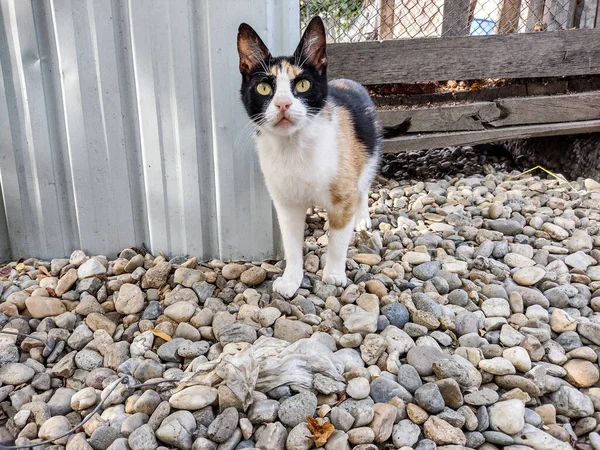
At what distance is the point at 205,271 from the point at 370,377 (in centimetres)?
99

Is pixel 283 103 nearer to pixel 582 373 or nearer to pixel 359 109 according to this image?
pixel 359 109

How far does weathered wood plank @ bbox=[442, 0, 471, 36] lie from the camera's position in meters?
3.45

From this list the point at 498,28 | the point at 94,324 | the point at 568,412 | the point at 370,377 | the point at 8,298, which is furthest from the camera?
the point at 498,28

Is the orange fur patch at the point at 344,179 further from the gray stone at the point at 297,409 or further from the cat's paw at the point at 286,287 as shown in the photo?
the gray stone at the point at 297,409

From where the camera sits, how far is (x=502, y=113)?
11.5ft

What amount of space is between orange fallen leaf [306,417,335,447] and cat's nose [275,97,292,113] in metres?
1.02

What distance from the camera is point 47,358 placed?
5.61ft

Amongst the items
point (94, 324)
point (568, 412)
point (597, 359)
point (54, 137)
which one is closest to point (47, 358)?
point (94, 324)

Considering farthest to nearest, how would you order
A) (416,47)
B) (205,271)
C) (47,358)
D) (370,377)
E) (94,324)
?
(416,47)
(205,271)
(94,324)
(47,358)
(370,377)

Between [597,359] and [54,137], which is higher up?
[54,137]

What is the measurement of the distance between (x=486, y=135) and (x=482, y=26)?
1.16 m

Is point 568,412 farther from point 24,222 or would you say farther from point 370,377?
point 24,222

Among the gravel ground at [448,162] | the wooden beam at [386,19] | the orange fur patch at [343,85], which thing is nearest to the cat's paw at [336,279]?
the orange fur patch at [343,85]

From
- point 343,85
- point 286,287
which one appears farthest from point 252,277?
point 343,85
